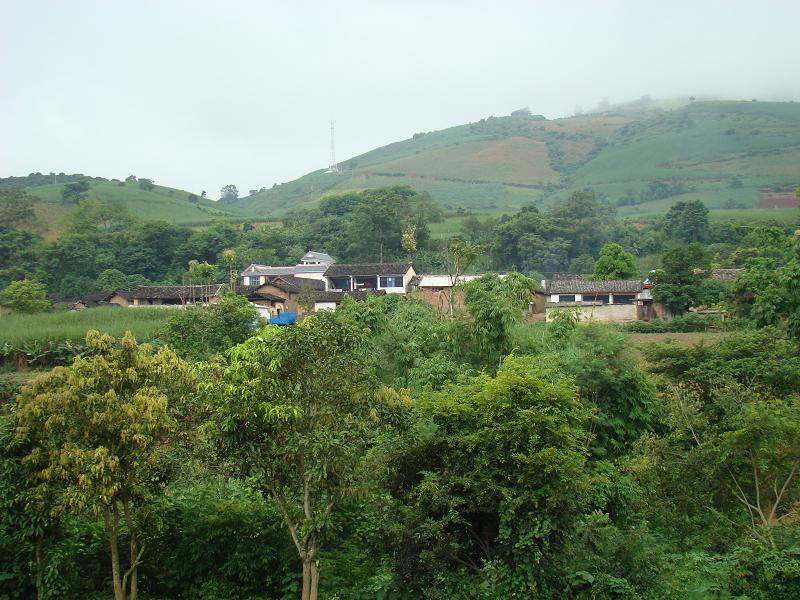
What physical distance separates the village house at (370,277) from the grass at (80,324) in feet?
40.9

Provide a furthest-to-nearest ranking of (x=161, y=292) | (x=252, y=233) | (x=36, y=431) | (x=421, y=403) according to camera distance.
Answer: (x=252, y=233) → (x=161, y=292) → (x=421, y=403) → (x=36, y=431)

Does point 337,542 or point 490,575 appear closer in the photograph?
point 490,575

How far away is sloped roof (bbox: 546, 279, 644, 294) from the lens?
4138 centimetres

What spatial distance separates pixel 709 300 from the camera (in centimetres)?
3847

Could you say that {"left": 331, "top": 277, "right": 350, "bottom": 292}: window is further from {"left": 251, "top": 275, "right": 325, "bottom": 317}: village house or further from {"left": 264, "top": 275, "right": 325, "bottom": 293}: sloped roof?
{"left": 251, "top": 275, "right": 325, "bottom": 317}: village house

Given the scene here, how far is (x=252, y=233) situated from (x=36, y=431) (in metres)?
56.5

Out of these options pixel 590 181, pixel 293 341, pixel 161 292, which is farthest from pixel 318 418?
pixel 590 181

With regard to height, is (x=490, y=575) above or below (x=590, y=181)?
below

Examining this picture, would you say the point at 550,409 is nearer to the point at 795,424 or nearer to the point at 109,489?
the point at 795,424

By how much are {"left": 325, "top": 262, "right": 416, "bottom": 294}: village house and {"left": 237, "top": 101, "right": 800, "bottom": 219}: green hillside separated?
58231mm

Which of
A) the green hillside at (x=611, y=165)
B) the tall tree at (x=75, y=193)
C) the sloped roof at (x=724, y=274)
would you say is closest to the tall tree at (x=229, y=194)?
the green hillside at (x=611, y=165)

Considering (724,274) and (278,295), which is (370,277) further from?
(724,274)

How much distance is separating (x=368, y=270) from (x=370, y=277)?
30.1 inches

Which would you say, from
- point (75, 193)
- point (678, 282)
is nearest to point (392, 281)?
point (678, 282)
